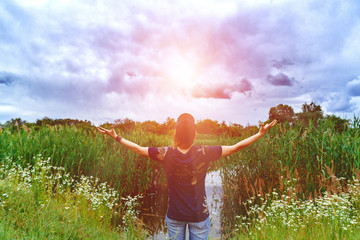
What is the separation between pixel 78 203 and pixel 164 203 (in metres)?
4.58

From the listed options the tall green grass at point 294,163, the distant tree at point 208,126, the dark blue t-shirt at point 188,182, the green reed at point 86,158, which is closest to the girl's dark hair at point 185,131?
the dark blue t-shirt at point 188,182

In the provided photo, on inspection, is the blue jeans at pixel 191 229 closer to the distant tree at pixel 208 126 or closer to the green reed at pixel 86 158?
the green reed at pixel 86 158

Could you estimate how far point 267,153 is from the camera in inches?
333

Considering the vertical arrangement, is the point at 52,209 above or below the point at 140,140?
below

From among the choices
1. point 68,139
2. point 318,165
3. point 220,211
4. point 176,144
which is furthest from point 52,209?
point 318,165

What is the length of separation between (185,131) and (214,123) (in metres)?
31.1

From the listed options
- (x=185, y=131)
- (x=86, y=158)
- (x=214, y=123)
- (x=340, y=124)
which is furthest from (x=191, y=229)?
(x=214, y=123)

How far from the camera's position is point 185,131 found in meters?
3.58

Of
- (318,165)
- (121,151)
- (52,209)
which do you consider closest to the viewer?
(52,209)

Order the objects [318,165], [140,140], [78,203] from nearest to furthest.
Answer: [78,203], [318,165], [140,140]

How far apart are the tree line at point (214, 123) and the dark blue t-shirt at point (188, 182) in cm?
630

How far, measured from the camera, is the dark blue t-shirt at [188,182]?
3.62 meters

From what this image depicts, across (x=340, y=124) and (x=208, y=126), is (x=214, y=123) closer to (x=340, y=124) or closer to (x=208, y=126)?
(x=208, y=126)

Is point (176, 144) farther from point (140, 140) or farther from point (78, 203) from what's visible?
point (140, 140)
